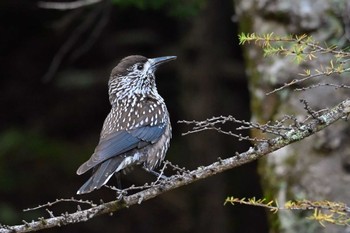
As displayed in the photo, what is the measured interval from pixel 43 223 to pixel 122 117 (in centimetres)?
148

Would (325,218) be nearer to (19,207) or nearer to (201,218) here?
(201,218)

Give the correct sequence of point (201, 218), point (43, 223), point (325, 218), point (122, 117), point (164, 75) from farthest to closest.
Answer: point (164, 75)
point (201, 218)
point (122, 117)
point (43, 223)
point (325, 218)

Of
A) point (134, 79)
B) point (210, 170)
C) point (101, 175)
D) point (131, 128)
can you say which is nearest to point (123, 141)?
point (131, 128)

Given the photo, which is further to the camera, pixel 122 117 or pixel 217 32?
pixel 217 32

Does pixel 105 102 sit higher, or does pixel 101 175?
pixel 105 102

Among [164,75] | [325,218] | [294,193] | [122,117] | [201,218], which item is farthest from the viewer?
[164,75]

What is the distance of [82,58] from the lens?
9711 mm

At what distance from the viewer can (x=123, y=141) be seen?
15.6ft

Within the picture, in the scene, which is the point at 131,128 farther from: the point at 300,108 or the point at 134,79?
the point at 300,108

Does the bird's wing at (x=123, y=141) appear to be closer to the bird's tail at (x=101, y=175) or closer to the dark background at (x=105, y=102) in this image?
the bird's tail at (x=101, y=175)

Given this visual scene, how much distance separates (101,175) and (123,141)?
1.35 ft

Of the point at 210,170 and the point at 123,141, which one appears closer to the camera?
the point at 210,170

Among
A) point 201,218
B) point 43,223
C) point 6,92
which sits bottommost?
point 43,223

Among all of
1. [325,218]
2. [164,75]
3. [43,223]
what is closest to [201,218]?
[164,75]
